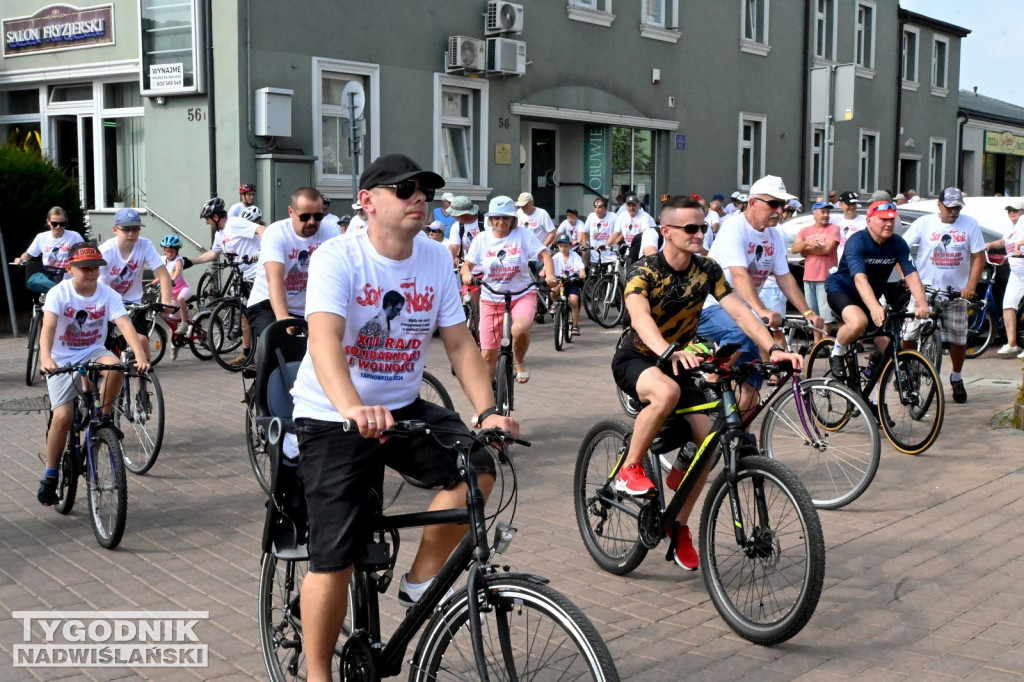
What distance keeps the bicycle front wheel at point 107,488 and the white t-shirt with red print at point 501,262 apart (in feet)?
13.1

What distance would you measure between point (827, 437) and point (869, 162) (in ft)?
95.7

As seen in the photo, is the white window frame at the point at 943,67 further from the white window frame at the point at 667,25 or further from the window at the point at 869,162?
the white window frame at the point at 667,25

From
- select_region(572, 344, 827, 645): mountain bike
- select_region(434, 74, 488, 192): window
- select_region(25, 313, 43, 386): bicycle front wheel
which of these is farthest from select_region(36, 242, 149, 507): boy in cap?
select_region(434, 74, 488, 192): window

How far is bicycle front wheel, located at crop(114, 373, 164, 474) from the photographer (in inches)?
306

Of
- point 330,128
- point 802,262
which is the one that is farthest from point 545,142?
point 802,262

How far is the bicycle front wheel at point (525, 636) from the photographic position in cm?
295

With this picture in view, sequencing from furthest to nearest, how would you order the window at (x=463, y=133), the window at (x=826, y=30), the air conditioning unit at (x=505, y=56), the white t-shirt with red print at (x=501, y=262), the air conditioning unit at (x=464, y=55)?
1. the window at (x=826, y=30)
2. the window at (x=463, y=133)
3. the air conditioning unit at (x=505, y=56)
4. the air conditioning unit at (x=464, y=55)
5. the white t-shirt with red print at (x=501, y=262)

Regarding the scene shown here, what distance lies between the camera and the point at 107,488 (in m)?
6.07

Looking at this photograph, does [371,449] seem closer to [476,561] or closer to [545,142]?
[476,561]

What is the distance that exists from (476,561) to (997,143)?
42.8 meters

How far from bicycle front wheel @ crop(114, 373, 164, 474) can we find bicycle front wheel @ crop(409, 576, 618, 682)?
505 centimetres

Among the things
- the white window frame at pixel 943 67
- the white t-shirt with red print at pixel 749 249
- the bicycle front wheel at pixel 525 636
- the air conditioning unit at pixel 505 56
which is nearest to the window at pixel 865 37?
the white window frame at pixel 943 67

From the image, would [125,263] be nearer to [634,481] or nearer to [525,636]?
[634,481]

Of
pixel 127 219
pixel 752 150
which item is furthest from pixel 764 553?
pixel 752 150
